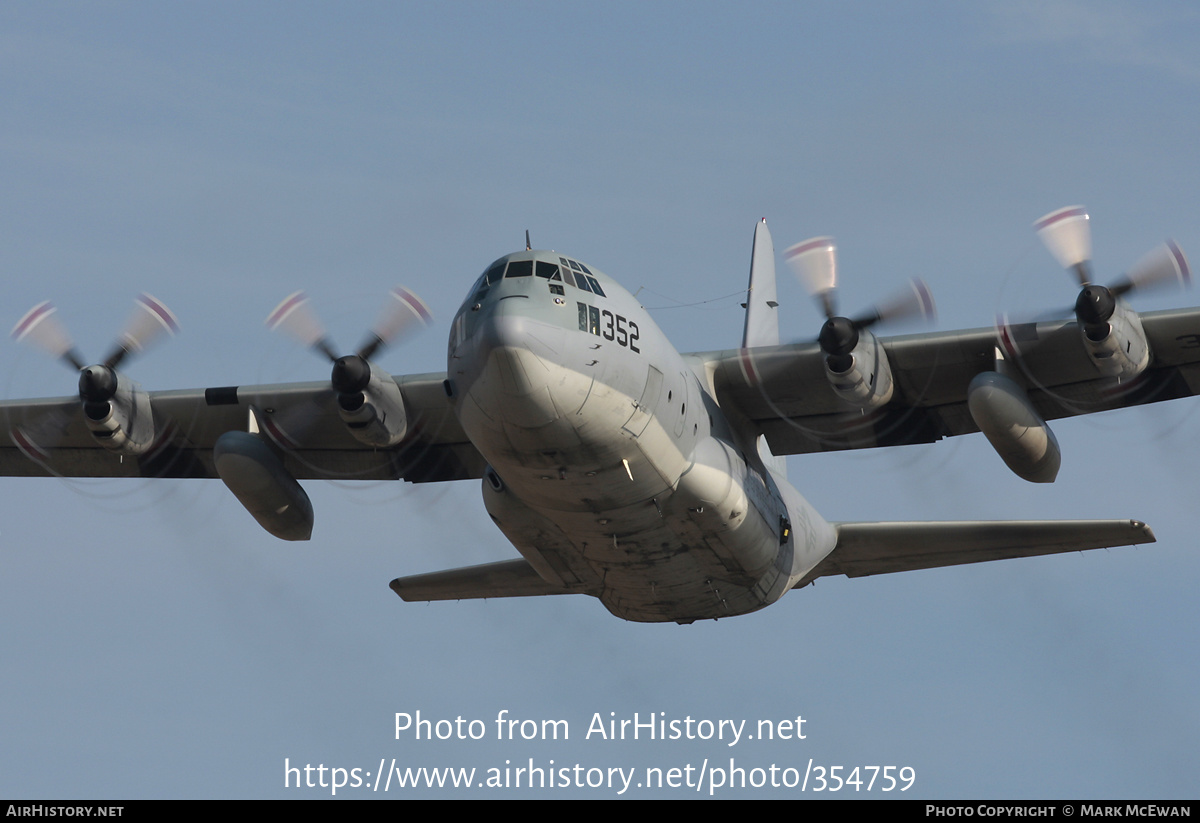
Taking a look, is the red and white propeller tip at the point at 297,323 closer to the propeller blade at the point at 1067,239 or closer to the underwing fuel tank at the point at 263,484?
the underwing fuel tank at the point at 263,484

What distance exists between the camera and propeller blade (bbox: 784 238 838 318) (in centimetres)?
2334

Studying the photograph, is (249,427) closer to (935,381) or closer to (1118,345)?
(935,381)

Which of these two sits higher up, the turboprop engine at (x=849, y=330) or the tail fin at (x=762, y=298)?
the turboprop engine at (x=849, y=330)

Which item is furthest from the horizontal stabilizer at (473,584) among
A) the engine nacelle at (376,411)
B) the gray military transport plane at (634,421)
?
the engine nacelle at (376,411)

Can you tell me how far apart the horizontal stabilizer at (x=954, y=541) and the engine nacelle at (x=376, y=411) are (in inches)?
284

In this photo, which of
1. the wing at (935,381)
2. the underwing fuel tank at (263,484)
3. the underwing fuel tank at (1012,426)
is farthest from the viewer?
the underwing fuel tank at (263,484)

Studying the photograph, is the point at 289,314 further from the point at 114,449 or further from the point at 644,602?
the point at 644,602

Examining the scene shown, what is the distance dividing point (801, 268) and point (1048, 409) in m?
4.67

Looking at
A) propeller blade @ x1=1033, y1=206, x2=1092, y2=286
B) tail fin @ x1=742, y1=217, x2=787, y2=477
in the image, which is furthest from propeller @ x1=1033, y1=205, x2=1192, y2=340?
tail fin @ x1=742, y1=217, x2=787, y2=477

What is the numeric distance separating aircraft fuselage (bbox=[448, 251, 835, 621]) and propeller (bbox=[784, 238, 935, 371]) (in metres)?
2.09

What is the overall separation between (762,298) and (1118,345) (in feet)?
34.0

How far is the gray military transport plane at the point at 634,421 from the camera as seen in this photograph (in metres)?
20.4

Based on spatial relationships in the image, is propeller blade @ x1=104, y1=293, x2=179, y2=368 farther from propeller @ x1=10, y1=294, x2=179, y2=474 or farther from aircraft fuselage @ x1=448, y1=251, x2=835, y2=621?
aircraft fuselage @ x1=448, y1=251, x2=835, y2=621

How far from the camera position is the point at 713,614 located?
25.2 m
